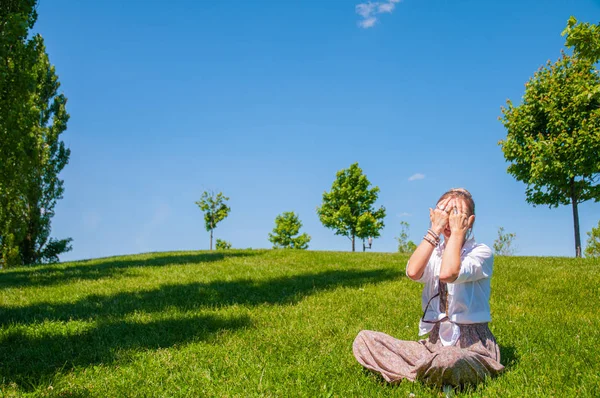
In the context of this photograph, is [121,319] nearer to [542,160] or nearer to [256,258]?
[256,258]

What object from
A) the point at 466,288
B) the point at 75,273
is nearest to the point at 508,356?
the point at 466,288

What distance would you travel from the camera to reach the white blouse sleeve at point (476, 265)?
14.5ft

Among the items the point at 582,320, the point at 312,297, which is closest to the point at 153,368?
the point at 312,297

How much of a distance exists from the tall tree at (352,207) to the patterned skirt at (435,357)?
3702 cm

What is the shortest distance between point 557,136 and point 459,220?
Answer: 23542 millimetres

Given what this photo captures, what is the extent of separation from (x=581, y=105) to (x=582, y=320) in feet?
64.3

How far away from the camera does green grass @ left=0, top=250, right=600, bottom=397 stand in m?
5.50

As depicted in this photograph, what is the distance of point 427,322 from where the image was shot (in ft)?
16.3

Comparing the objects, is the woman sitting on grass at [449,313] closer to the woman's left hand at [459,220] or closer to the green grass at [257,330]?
the woman's left hand at [459,220]

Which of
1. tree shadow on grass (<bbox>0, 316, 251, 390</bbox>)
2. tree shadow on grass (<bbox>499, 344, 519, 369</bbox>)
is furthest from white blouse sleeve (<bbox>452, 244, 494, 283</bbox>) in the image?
tree shadow on grass (<bbox>0, 316, 251, 390</bbox>)

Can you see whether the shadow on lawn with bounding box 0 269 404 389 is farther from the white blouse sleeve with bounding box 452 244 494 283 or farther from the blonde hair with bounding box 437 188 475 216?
the blonde hair with bounding box 437 188 475 216

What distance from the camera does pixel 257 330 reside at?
7.98 meters

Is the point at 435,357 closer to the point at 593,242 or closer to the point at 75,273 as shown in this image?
the point at 75,273

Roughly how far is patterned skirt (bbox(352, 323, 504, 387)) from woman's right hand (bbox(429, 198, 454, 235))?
120 cm
